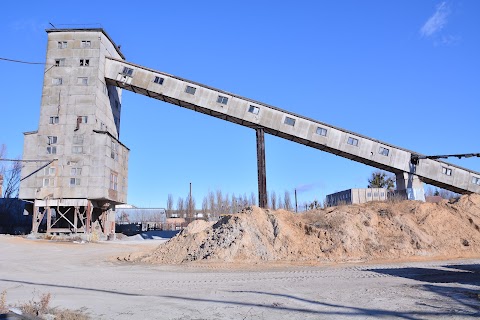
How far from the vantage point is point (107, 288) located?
495 inches

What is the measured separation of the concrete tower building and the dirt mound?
17464 mm

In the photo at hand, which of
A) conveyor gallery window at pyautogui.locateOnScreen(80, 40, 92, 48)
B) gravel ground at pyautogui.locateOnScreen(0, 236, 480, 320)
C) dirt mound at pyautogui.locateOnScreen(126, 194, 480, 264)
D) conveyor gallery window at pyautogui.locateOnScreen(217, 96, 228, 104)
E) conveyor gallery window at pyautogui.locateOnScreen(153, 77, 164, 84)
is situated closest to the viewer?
gravel ground at pyautogui.locateOnScreen(0, 236, 480, 320)

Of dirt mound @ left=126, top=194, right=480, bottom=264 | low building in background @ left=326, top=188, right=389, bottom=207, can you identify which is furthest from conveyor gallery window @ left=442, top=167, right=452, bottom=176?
low building in background @ left=326, top=188, right=389, bottom=207

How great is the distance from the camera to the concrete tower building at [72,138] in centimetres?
3825

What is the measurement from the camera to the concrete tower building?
125 ft

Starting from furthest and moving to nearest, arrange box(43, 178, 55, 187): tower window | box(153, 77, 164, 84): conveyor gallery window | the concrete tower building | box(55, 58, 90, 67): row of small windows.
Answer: box(55, 58, 90, 67): row of small windows → the concrete tower building → box(43, 178, 55, 187): tower window → box(153, 77, 164, 84): conveyor gallery window

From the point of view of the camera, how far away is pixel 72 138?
38.8m

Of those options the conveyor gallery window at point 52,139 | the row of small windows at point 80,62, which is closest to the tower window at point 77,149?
the conveyor gallery window at point 52,139

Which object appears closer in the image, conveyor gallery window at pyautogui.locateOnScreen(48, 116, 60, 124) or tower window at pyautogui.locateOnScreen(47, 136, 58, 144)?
tower window at pyautogui.locateOnScreen(47, 136, 58, 144)

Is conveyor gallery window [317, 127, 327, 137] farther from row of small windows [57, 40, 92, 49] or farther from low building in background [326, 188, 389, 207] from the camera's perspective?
low building in background [326, 188, 389, 207]

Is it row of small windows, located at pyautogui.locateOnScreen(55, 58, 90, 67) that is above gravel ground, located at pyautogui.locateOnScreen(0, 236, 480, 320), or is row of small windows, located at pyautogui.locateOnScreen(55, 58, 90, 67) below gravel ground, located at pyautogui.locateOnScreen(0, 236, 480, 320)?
above

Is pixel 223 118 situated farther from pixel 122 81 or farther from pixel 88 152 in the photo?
pixel 88 152

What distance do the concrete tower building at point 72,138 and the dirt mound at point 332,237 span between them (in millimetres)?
17464

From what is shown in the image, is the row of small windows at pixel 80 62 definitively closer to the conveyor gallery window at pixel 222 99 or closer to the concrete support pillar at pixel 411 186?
the conveyor gallery window at pixel 222 99
